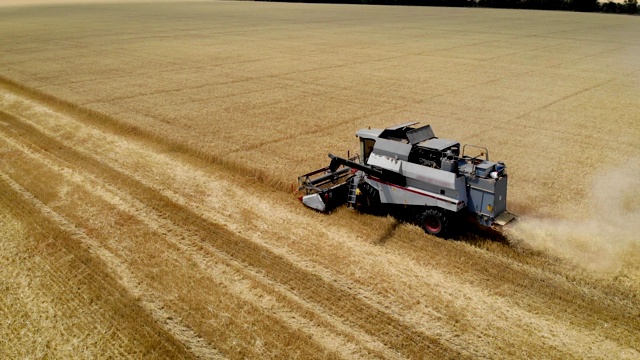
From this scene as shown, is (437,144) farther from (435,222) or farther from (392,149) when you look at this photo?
(435,222)

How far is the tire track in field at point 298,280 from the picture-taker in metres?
9.63

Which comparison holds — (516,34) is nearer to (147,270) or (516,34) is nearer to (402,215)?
(402,215)

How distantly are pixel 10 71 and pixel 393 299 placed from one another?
3873 centimetres

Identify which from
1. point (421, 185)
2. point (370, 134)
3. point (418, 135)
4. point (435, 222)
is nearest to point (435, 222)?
point (435, 222)

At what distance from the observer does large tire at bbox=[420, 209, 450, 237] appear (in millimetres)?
12844

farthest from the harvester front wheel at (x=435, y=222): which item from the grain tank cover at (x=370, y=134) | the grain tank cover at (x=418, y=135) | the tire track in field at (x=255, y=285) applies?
the tire track in field at (x=255, y=285)

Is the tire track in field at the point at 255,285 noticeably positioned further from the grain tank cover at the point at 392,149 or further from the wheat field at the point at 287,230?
the grain tank cover at the point at 392,149

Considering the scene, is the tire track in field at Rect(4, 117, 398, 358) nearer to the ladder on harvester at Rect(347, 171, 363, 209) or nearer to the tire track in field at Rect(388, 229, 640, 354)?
the tire track in field at Rect(388, 229, 640, 354)

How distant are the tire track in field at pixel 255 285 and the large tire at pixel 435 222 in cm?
428

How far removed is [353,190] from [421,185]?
95.8 inches

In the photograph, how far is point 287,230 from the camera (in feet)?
45.6

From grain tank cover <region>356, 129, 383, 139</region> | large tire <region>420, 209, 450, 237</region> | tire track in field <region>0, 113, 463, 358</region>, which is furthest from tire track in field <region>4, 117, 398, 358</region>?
grain tank cover <region>356, 129, 383, 139</region>

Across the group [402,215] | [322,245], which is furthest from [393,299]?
[402,215]

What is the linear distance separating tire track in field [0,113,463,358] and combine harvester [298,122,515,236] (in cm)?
302
